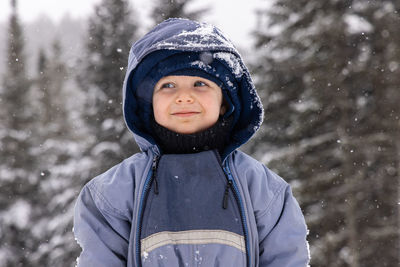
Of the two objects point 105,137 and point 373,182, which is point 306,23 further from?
point 105,137

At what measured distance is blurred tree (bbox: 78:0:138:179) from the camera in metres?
13.4

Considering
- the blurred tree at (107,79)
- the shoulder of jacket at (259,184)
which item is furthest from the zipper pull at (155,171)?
the blurred tree at (107,79)

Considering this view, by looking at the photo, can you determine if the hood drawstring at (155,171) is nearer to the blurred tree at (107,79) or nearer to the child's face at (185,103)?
the child's face at (185,103)

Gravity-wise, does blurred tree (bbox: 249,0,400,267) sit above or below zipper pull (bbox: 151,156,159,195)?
below

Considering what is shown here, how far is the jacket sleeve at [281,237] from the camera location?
6.99 ft

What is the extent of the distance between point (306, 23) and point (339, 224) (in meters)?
6.31

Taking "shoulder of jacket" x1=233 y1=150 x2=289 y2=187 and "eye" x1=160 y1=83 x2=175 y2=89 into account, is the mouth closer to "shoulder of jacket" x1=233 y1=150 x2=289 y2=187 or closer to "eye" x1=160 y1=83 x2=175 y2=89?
"eye" x1=160 y1=83 x2=175 y2=89

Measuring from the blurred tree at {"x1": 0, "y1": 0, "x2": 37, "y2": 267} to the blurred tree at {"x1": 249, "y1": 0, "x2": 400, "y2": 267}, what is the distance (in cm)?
1137

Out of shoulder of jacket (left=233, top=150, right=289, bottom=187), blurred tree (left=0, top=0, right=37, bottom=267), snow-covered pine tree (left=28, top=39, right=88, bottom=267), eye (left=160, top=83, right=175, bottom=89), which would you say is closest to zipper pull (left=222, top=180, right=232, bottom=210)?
shoulder of jacket (left=233, top=150, right=289, bottom=187)

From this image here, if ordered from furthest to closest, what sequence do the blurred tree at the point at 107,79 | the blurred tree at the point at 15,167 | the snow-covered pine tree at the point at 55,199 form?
the blurred tree at the point at 15,167
the snow-covered pine tree at the point at 55,199
the blurred tree at the point at 107,79

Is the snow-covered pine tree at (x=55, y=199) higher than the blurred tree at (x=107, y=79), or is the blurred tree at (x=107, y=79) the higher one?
the blurred tree at (x=107, y=79)

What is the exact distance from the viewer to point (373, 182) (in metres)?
11.5

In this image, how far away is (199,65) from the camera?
2.22 metres

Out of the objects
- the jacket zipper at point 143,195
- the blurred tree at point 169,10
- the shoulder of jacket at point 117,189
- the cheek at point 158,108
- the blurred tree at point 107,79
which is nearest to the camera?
the jacket zipper at point 143,195
